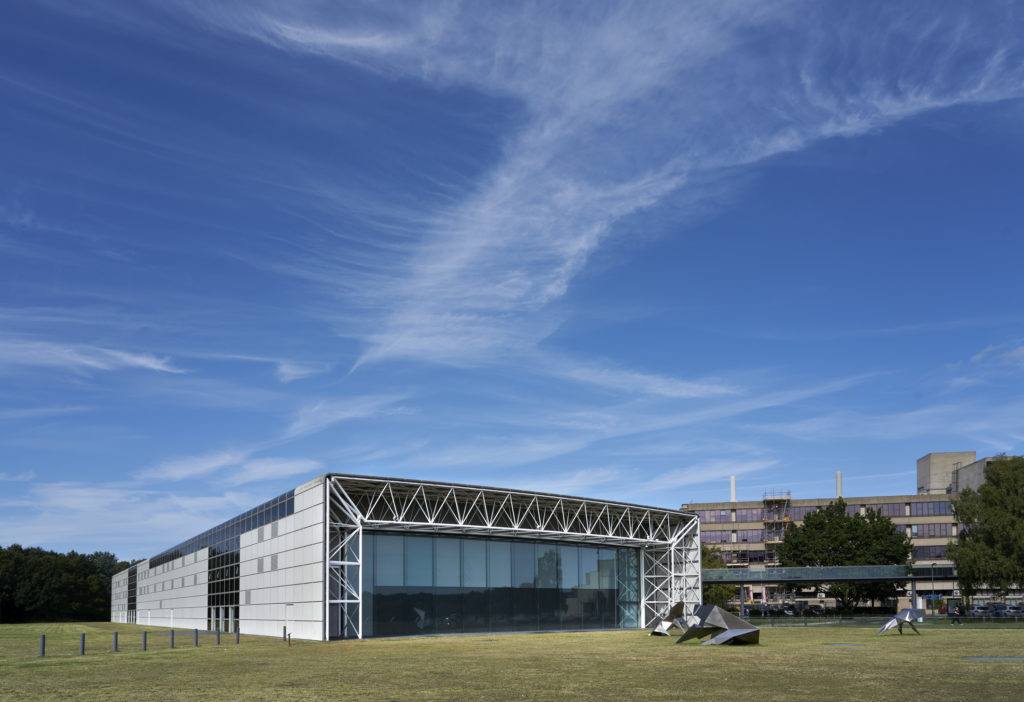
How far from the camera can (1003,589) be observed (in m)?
76.4

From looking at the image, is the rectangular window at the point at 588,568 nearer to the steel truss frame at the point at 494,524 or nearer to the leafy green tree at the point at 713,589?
the steel truss frame at the point at 494,524

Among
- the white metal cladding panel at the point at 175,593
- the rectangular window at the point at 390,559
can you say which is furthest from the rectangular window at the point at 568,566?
the white metal cladding panel at the point at 175,593

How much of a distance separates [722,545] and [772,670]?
5251 inches

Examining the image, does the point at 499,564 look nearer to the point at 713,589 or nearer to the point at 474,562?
the point at 474,562

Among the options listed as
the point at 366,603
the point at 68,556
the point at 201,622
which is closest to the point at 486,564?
the point at 366,603

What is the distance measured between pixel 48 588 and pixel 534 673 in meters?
132

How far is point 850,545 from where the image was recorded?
104625 mm

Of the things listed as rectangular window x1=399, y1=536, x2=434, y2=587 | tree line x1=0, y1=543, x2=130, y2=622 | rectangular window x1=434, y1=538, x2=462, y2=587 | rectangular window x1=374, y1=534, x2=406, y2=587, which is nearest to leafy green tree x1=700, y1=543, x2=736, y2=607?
rectangular window x1=434, y1=538, x2=462, y2=587

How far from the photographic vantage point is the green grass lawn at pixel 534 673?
71.7ft

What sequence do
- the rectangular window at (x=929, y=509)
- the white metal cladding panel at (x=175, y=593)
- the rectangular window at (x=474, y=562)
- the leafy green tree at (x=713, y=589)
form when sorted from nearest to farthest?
1. the rectangular window at (x=474, y=562)
2. the white metal cladding panel at (x=175, y=593)
3. the leafy green tree at (x=713, y=589)
4. the rectangular window at (x=929, y=509)

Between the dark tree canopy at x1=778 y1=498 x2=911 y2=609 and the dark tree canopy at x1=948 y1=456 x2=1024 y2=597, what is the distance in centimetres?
2205

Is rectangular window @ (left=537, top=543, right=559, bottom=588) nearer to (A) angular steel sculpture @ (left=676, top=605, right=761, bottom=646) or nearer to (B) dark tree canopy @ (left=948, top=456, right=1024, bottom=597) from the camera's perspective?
(A) angular steel sculpture @ (left=676, top=605, right=761, bottom=646)

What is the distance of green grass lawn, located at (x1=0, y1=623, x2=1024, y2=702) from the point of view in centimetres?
2186

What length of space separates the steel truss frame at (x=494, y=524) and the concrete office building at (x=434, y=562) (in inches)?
4.6
